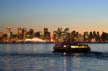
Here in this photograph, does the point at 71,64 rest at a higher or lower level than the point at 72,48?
lower

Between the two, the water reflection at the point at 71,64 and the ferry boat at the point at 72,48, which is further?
the ferry boat at the point at 72,48

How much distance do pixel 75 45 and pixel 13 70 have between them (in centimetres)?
9220

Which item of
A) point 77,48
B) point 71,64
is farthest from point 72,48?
point 71,64

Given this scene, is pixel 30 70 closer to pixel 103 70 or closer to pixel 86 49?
pixel 103 70

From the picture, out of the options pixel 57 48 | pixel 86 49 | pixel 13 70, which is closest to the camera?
pixel 13 70

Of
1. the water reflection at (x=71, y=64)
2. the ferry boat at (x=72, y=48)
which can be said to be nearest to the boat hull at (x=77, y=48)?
the ferry boat at (x=72, y=48)

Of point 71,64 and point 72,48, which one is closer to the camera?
point 71,64

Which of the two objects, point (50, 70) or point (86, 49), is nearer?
point (50, 70)

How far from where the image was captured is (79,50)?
138750mm

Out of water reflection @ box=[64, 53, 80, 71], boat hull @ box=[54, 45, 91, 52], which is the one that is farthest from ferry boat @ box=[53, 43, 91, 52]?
water reflection @ box=[64, 53, 80, 71]

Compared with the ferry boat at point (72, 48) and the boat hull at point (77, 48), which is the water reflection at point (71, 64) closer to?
the boat hull at point (77, 48)

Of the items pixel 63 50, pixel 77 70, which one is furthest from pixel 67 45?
pixel 77 70

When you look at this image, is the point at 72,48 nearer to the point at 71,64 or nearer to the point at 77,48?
the point at 77,48

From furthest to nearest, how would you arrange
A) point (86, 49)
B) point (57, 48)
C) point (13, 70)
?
1. point (57, 48)
2. point (86, 49)
3. point (13, 70)
